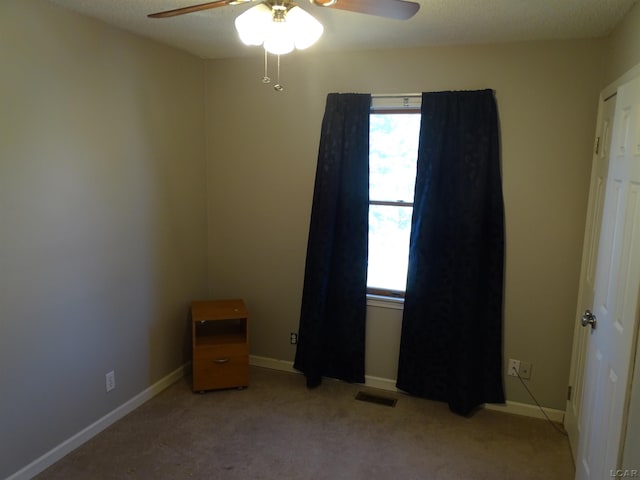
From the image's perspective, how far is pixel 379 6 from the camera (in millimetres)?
1592

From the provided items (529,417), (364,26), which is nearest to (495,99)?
(364,26)

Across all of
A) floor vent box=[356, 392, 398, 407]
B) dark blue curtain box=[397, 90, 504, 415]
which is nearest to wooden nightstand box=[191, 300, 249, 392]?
floor vent box=[356, 392, 398, 407]

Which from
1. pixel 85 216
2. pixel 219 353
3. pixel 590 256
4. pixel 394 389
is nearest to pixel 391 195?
pixel 590 256

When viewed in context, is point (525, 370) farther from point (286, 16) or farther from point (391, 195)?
point (286, 16)

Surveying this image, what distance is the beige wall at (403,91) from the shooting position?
8.98 ft

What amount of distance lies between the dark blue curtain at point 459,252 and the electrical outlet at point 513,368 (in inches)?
3.2

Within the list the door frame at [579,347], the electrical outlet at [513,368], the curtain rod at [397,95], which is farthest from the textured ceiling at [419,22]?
the electrical outlet at [513,368]

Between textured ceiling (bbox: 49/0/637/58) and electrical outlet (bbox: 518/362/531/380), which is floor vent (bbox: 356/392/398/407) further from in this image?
textured ceiling (bbox: 49/0/637/58)

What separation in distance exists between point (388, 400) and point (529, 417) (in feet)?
2.96

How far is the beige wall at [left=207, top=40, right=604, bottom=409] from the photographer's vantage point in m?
2.74

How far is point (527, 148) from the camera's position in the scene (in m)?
2.80

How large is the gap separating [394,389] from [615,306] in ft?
5.89

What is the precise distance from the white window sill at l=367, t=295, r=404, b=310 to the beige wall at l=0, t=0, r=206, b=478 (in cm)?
→ 136

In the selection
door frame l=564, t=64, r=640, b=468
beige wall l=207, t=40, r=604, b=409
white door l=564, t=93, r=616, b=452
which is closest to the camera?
white door l=564, t=93, r=616, b=452
